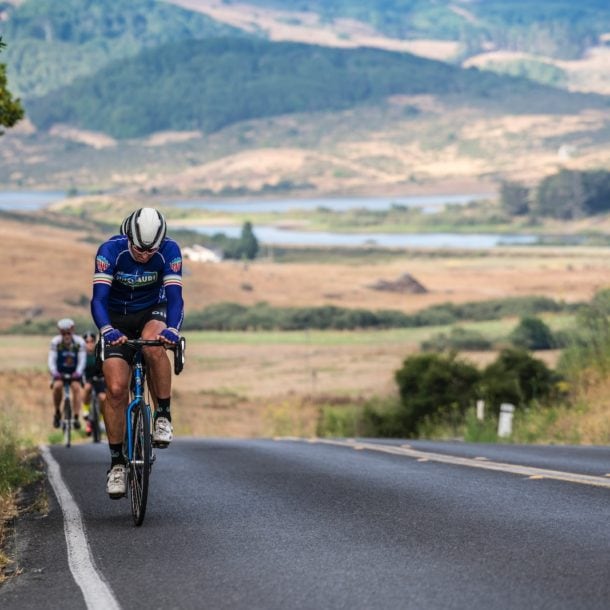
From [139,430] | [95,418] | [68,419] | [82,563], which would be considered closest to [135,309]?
[139,430]

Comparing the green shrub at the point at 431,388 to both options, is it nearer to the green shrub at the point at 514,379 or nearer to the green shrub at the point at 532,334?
the green shrub at the point at 514,379

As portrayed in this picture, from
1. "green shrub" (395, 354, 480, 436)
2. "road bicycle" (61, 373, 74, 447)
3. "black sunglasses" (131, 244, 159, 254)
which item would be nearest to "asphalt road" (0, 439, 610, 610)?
"black sunglasses" (131, 244, 159, 254)

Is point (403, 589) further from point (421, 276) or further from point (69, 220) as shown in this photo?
point (69, 220)

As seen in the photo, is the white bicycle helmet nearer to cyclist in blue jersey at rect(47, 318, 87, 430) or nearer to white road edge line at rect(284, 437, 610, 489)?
cyclist in blue jersey at rect(47, 318, 87, 430)

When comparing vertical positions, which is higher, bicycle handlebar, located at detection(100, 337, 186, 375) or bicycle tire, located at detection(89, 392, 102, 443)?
bicycle handlebar, located at detection(100, 337, 186, 375)

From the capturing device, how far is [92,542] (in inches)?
368

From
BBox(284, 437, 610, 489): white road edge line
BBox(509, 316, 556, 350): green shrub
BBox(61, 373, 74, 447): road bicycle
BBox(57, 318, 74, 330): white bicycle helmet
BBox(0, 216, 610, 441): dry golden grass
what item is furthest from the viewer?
BBox(509, 316, 556, 350): green shrub

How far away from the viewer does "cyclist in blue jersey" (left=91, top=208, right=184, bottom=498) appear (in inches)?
390

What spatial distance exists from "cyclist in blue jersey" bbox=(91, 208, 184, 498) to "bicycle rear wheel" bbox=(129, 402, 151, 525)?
0.14 m

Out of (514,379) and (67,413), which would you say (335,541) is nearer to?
(67,413)

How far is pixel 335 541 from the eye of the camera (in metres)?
8.95

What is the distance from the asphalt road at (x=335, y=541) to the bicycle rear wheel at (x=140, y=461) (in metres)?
0.16

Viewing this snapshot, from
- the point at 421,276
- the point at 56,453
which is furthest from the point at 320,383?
the point at 421,276

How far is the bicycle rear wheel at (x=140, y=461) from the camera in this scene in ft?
31.8
